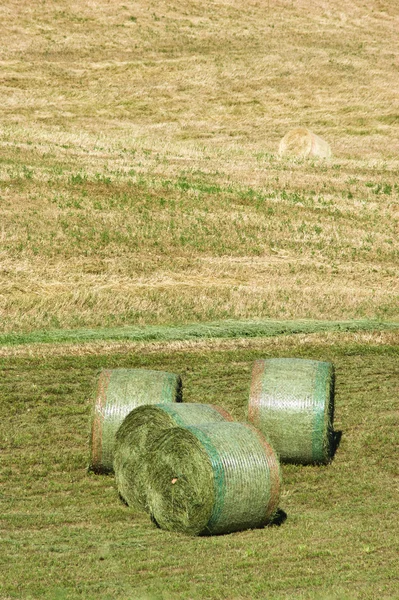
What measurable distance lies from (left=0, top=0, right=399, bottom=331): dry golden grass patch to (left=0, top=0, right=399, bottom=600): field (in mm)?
119

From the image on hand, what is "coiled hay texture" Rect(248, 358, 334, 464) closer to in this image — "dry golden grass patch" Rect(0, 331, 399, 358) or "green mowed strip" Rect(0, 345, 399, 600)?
"green mowed strip" Rect(0, 345, 399, 600)

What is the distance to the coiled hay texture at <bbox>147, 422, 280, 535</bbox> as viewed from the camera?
12.1 metres

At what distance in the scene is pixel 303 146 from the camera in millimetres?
40938

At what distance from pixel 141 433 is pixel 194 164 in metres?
24.8

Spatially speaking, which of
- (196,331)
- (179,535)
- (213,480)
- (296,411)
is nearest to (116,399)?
(296,411)

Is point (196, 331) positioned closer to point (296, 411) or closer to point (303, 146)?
point (296, 411)

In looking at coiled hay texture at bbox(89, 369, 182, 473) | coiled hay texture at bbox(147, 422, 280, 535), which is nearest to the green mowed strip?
coiled hay texture at bbox(147, 422, 280, 535)

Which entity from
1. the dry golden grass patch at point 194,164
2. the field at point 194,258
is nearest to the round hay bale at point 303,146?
the dry golden grass patch at point 194,164

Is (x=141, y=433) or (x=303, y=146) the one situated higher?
(x=141, y=433)

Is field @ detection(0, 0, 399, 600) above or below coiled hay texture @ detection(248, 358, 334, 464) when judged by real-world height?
below

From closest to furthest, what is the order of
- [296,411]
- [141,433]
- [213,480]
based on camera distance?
[213,480] < [141,433] < [296,411]

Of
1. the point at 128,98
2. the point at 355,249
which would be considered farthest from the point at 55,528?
the point at 128,98

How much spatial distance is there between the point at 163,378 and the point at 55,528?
3.22 metres

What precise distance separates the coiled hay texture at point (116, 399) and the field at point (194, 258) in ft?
1.58
